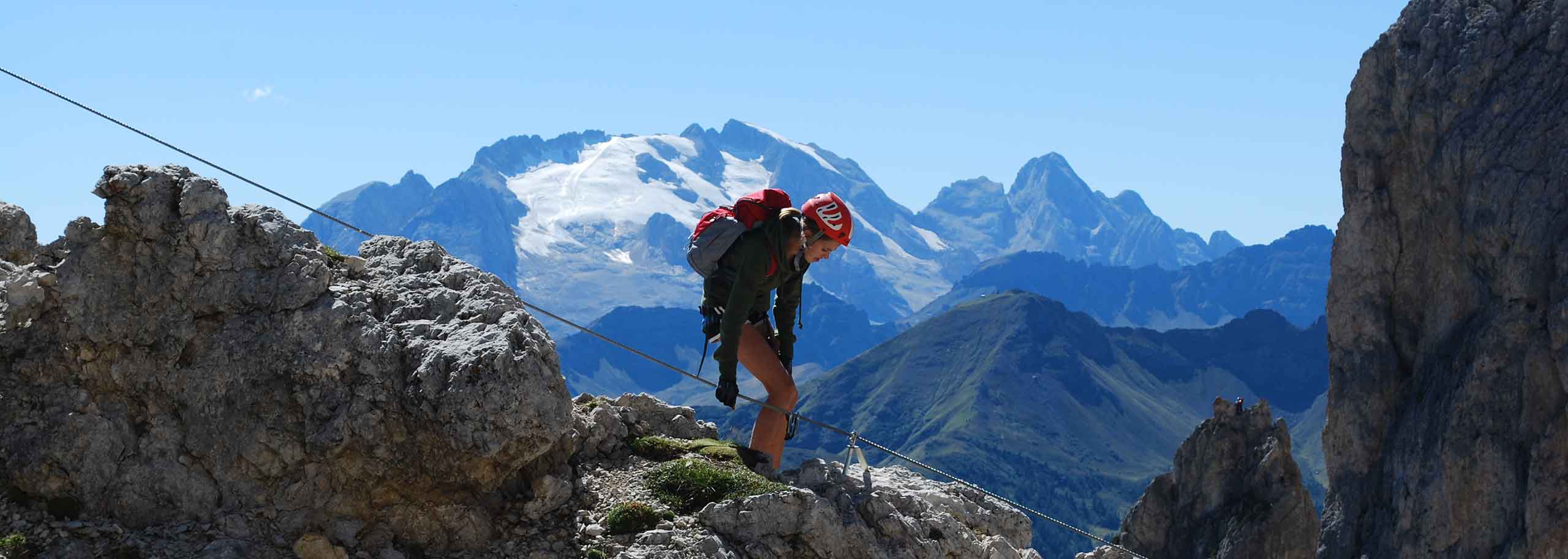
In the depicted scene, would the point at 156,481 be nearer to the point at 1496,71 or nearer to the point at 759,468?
the point at 759,468

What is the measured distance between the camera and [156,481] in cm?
1352

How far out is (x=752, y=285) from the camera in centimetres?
1512

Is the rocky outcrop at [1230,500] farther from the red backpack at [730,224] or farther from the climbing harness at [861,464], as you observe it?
the red backpack at [730,224]

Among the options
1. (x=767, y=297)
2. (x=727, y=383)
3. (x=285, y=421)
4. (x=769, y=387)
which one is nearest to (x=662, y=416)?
(x=769, y=387)

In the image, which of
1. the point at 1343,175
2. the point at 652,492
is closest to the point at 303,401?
the point at 652,492

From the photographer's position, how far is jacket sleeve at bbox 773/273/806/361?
1669cm

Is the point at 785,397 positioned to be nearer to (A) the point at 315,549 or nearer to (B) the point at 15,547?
(A) the point at 315,549

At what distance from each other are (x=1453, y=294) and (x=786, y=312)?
92.4 meters

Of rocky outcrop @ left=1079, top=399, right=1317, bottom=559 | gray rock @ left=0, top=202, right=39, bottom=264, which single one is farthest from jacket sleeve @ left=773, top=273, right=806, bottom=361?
rocky outcrop @ left=1079, top=399, right=1317, bottom=559

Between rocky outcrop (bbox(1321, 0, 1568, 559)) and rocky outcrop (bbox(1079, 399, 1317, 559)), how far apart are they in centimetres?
753

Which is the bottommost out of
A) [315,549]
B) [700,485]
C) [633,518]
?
[315,549]

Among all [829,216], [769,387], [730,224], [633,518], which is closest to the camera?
[633,518]

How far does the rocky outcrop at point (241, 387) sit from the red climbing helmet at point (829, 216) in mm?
3463

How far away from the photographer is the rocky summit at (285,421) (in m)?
13.5
